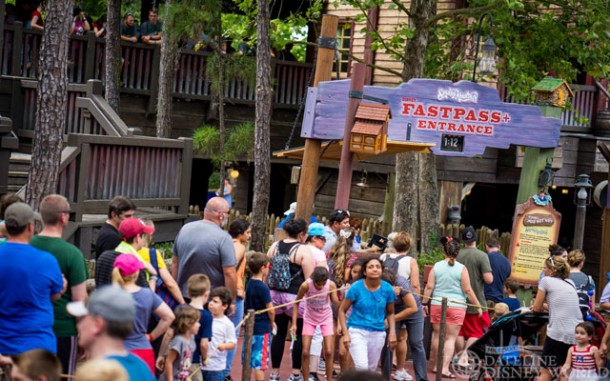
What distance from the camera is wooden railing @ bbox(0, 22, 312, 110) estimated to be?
61.3 feet

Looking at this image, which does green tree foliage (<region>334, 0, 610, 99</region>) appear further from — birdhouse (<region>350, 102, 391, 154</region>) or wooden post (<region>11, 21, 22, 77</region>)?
birdhouse (<region>350, 102, 391, 154</region>)

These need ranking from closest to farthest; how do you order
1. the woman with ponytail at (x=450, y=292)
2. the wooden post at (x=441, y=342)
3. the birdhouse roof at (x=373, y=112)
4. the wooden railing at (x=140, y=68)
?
A: 1. the wooden post at (x=441, y=342)
2. the woman with ponytail at (x=450, y=292)
3. the birdhouse roof at (x=373, y=112)
4. the wooden railing at (x=140, y=68)

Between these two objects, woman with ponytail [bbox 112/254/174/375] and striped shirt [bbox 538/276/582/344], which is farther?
striped shirt [bbox 538/276/582/344]

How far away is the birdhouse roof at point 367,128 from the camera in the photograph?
13.4 meters

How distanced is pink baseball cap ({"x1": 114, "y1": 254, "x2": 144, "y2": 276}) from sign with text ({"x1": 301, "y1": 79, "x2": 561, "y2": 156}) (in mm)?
5833

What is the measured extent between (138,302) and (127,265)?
290 mm

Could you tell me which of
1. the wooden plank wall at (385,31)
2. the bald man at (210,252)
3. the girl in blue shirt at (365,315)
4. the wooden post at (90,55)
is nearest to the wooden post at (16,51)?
the wooden post at (90,55)

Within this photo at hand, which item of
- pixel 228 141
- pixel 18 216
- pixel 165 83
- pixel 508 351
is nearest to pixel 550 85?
pixel 508 351

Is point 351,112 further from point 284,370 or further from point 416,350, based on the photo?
point 284,370

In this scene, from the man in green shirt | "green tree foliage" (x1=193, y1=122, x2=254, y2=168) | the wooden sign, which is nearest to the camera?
the man in green shirt

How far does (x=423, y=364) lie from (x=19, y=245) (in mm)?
6054

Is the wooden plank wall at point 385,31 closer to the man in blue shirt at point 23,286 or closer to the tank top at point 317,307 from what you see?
the tank top at point 317,307

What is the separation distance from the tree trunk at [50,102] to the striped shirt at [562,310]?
18.7 feet

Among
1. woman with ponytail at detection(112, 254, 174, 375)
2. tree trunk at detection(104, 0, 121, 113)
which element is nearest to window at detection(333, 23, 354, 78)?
tree trunk at detection(104, 0, 121, 113)
